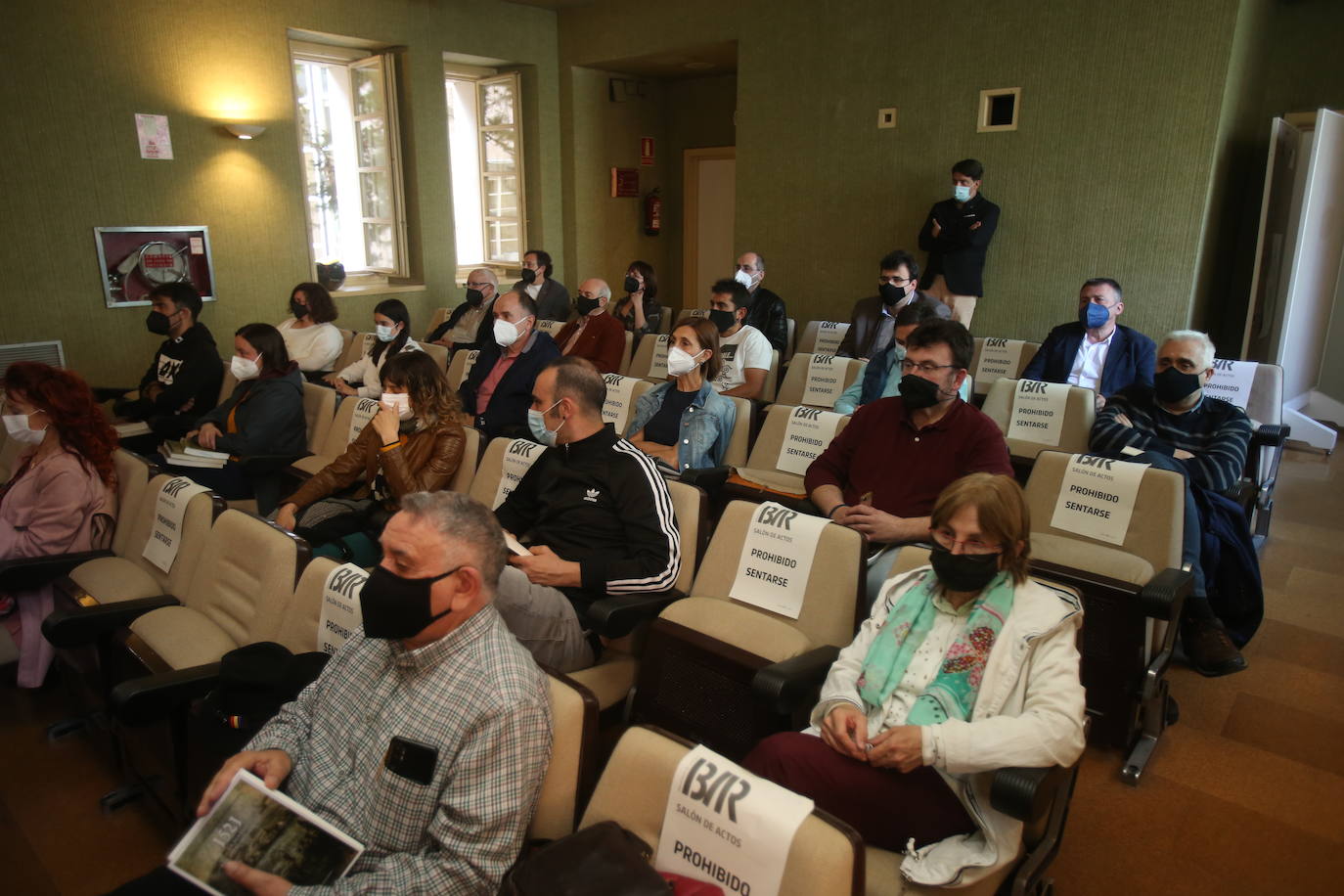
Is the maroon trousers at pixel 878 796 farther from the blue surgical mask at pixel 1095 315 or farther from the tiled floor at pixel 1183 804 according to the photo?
the blue surgical mask at pixel 1095 315

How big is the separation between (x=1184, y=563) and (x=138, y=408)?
538 centimetres

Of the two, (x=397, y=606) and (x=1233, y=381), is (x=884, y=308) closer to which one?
(x=1233, y=381)

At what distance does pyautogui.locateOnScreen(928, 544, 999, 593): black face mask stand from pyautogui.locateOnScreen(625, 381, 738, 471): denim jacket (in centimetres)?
182

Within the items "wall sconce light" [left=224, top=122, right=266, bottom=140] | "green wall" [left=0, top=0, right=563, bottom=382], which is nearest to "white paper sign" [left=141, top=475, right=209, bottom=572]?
"green wall" [left=0, top=0, right=563, bottom=382]

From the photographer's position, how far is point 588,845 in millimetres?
1343

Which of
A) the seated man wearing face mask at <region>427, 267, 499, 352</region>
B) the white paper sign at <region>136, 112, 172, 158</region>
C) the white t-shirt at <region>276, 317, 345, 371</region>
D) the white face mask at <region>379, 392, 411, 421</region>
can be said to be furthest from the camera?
the white paper sign at <region>136, 112, 172, 158</region>

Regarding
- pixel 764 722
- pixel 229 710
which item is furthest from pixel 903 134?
pixel 229 710

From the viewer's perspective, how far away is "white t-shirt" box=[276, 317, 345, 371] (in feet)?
18.3

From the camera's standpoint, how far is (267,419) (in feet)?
13.1

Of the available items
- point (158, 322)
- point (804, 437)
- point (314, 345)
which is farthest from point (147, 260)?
point (804, 437)

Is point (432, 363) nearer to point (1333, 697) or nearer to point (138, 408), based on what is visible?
point (138, 408)

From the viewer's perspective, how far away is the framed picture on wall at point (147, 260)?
648cm

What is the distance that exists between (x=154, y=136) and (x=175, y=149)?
17 centimetres

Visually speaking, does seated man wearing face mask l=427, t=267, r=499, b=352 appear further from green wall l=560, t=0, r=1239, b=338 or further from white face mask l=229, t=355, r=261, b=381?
green wall l=560, t=0, r=1239, b=338
